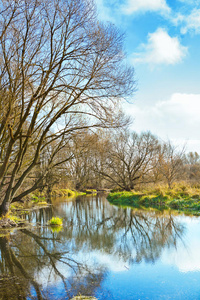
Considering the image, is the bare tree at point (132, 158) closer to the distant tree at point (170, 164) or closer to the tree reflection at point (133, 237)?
the distant tree at point (170, 164)

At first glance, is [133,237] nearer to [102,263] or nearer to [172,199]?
[102,263]

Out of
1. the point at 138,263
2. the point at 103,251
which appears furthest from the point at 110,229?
the point at 138,263

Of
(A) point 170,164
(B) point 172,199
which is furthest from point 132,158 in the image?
(B) point 172,199

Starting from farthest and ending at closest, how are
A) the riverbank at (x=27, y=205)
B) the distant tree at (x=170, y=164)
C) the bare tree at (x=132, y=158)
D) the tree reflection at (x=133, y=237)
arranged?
the bare tree at (x=132, y=158) < the distant tree at (x=170, y=164) < the riverbank at (x=27, y=205) < the tree reflection at (x=133, y=237)

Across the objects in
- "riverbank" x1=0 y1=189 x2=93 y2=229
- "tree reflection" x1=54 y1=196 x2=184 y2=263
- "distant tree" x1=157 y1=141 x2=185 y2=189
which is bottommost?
"tree reflection" x1=54 y1=196 x2=184 y2=263

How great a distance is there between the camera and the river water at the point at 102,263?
4809mm

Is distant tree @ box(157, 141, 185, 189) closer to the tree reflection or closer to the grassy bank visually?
the grassy bank

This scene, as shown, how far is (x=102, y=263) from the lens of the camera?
21.2ft

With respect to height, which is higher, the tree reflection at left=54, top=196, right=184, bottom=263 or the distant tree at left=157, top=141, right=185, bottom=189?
the distant tree at left=157, top=141, right=185, bottom=189

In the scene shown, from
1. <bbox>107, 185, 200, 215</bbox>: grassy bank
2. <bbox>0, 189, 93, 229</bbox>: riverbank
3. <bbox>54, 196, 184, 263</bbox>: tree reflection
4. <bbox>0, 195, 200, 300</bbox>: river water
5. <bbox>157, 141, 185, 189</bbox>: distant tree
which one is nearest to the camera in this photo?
<bbox>0, 195, 200, 300</bbox>: river water

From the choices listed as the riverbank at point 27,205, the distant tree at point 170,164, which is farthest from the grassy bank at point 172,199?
the riverbank at point 27,205

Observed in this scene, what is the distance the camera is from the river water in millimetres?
4809

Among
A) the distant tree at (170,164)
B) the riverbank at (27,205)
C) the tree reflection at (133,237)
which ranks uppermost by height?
the distant tree at (170,164)

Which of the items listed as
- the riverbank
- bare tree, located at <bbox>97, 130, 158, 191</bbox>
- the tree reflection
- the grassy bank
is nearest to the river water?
the tree reflection
